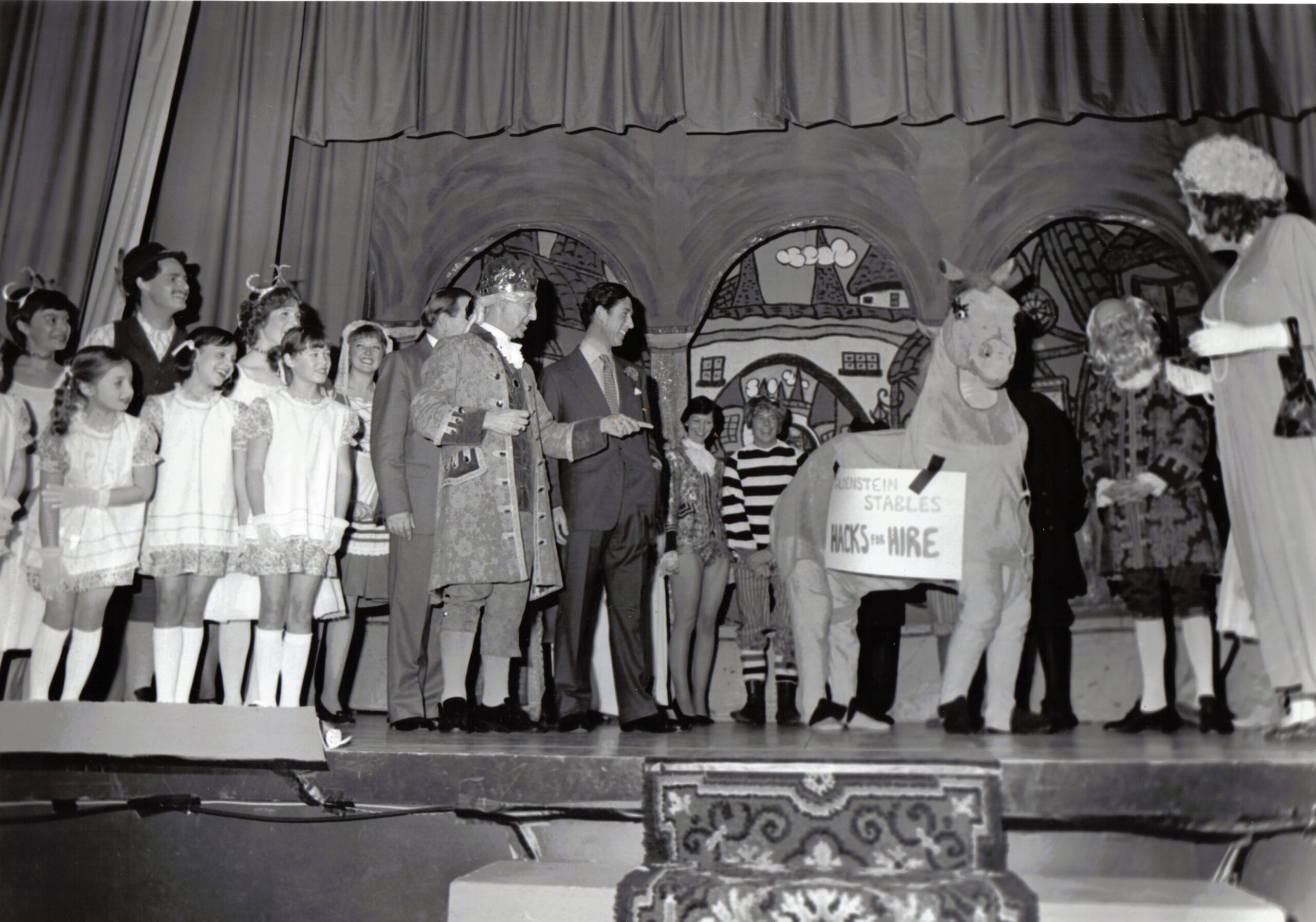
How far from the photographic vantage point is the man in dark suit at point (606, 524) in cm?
404

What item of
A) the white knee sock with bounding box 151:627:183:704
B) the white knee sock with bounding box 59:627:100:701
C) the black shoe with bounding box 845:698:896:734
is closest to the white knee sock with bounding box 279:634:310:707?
the white knee sock with bounding box 151:627:183:704

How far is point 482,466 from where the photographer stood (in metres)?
3.96

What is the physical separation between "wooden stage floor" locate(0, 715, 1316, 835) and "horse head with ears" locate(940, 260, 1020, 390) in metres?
1.30

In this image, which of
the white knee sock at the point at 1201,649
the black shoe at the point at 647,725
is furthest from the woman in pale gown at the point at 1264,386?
the black shoe at the point at 647,725

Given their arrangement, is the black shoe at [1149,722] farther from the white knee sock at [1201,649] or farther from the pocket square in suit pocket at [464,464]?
the pocket square in suit pocket at [464,464]

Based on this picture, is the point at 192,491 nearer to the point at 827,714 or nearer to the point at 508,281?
the point at 508,281

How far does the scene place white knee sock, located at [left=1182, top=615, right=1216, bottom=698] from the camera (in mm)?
4055

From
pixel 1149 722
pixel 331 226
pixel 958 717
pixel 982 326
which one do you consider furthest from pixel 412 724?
pixel 331 226

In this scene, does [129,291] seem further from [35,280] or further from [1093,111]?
[1093,111]

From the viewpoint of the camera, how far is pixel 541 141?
234 inches

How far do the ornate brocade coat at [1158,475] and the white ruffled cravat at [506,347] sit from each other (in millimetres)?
2248

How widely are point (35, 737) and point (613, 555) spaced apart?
6.62 feet

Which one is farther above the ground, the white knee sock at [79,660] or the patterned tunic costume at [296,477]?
the patterned tunic costume at [296,477]

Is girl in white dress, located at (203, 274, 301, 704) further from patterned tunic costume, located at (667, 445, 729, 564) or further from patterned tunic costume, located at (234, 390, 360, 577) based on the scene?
patterned tunic costume, located at (667, 445, 729, 564)
